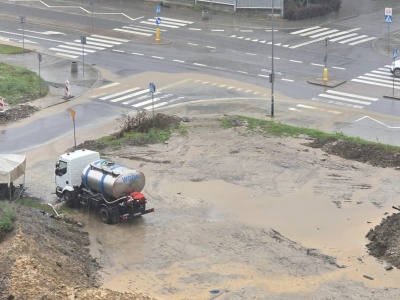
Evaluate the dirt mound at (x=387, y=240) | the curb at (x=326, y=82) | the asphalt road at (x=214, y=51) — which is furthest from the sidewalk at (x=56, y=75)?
the dirt mound at (x=387, y=240)

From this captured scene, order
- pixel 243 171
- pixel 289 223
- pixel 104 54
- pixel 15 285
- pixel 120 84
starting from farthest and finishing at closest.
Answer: pixel 104 54 < pixel 120 84 < pixel 243 171 < pixel 289 223 < pixel 15 285

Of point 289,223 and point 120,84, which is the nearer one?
point 289,223

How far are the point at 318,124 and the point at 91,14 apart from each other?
34384mm

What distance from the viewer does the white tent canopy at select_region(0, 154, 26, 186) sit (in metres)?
40.7

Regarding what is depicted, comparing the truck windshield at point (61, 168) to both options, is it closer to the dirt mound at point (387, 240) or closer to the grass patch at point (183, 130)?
the grass patch at point (183, 130)

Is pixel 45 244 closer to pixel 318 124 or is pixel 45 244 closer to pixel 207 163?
pixel 207 163

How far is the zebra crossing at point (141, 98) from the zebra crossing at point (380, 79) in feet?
43.1

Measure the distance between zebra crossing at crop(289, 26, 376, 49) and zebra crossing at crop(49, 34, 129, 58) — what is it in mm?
15079

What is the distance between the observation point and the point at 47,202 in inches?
1654

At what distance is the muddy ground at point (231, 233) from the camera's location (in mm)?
33156

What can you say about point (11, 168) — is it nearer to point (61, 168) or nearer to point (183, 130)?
point (61, 168)

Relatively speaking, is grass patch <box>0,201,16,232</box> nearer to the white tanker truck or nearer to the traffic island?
the white tanker truck

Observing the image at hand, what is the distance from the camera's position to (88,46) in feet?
234

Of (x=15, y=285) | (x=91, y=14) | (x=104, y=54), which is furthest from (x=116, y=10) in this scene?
(x=15, y=285)
